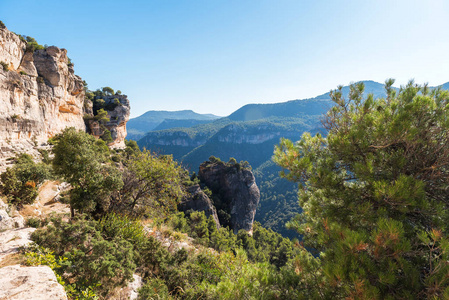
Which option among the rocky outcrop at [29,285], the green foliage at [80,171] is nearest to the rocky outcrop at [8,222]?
the green foliage at [80,171]

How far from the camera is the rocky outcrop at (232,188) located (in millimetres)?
42031

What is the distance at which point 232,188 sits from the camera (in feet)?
141

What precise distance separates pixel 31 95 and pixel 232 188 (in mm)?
36183

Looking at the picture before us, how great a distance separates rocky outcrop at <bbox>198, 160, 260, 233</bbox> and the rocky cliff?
27042 mm

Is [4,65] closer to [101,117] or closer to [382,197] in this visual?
[101,117]

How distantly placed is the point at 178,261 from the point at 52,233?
3.61 m

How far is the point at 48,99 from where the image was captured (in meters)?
25.0

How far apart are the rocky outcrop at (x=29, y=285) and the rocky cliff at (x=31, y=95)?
63.7 ft

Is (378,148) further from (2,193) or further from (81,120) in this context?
(81,120)

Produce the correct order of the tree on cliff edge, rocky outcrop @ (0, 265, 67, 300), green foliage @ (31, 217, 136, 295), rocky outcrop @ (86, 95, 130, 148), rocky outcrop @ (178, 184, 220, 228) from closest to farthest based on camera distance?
the tree on cliff edge < rocky outcrop @ (0, 265, 67, 300) < green foliage @ (31, 217, 136, 295) < rocky outcrop @ (178, 184, 220, 228) < rocky outcrop @ (86, 95, 130, 148)

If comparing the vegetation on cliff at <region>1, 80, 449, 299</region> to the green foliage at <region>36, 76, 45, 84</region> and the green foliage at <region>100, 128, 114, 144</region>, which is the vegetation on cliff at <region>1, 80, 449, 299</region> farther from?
the green foliage at <region>100, 128, 114, 144</region>

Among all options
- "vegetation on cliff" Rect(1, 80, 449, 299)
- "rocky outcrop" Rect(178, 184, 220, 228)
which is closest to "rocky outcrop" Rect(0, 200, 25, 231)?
"vegetation on cliff" Rect(1, 80, 449, 299)

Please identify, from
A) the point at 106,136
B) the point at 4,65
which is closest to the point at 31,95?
the point at 4,65

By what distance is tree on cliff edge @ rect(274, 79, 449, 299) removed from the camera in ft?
6.92
